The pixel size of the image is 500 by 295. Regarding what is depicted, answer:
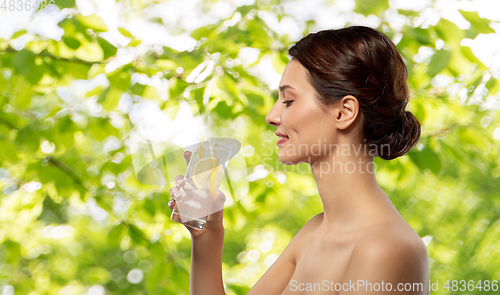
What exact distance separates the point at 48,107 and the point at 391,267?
1.56 metres

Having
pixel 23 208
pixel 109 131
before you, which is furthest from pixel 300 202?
pixel 23 208

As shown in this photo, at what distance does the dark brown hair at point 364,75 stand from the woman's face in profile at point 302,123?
2 cm

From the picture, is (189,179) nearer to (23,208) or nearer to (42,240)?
(23,208)

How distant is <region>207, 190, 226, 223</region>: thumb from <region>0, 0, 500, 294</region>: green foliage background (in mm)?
415

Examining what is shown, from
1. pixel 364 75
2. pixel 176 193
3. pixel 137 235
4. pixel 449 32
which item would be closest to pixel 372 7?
pixel 449 32

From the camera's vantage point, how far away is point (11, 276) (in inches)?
69.7

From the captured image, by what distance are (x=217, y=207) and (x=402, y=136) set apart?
42 cm

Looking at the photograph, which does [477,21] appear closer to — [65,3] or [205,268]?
[205,268]

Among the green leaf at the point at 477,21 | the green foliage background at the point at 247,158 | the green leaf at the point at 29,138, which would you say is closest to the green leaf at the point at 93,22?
the green foliage background at the point at 247,158

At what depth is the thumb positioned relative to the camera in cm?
89

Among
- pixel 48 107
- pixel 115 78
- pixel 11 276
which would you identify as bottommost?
pixel 11 276

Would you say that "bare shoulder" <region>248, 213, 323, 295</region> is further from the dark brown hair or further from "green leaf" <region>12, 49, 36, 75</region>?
"green leaf" <region>12, 49, 36, 75</region>

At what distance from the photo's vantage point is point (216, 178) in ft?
2.80

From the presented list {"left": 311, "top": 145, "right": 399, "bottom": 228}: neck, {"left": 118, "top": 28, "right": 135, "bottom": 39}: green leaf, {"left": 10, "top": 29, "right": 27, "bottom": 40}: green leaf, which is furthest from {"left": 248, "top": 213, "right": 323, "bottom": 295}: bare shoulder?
{"left": 10, "top": 29, "right": 27, "bottom": 40}: green leaf
